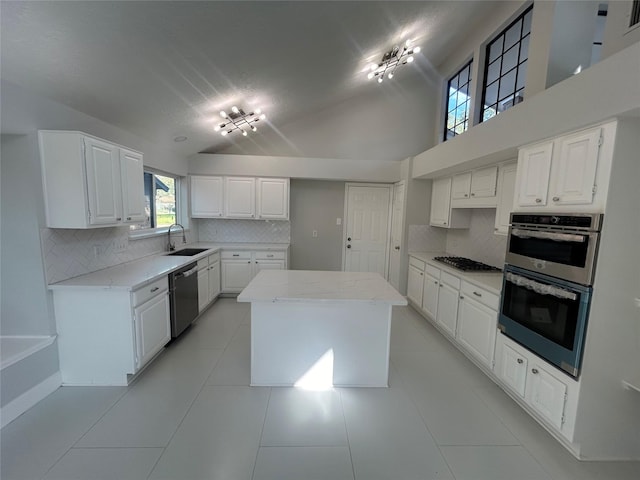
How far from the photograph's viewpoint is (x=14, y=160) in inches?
77.6

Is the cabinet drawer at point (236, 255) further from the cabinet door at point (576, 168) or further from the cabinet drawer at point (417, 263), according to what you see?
the cabinet door at point (576, 168)

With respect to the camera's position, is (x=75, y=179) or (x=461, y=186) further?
(x=461, y=186)

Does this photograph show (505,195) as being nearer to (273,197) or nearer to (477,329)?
(477,329)

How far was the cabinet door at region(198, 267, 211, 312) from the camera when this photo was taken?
11.9ft

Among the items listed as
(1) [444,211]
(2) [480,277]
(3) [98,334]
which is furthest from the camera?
(1) [444,211]

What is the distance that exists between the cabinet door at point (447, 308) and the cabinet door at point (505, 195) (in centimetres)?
86

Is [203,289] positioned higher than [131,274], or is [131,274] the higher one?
[131,274]

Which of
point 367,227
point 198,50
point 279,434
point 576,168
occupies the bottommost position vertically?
point 279,434

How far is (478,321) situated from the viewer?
2.64m

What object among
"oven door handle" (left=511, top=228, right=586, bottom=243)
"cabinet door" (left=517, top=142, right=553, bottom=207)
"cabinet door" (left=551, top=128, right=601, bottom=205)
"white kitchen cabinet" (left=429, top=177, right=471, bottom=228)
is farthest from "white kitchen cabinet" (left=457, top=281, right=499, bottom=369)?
"white kitchen cabinet" (left=429, top=177, right=471, bottom=228)

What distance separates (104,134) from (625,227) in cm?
420

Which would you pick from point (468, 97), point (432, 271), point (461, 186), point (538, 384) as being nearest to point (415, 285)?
point (432, 271)

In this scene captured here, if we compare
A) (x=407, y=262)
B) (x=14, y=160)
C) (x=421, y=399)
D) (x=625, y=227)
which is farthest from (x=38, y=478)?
(x=407, y=262)

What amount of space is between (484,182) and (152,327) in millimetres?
3796
